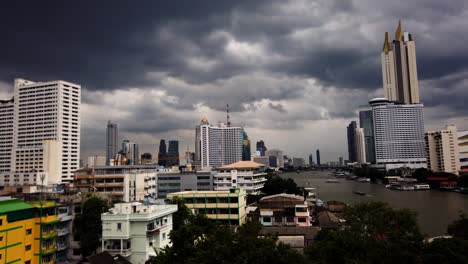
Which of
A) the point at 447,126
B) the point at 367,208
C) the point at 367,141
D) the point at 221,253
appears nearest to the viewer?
the point at 221,253

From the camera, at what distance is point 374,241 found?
1148cm

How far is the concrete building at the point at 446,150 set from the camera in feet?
224

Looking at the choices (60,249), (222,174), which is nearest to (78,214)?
(60,249)

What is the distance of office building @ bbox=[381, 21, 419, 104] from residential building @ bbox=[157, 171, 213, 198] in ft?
284

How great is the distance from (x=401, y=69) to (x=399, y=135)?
2607 cm

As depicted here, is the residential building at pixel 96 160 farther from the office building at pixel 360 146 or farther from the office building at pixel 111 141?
the office building at pixel 360 146

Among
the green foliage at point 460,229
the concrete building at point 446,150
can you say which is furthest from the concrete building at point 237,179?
the concrete building at point 446,150

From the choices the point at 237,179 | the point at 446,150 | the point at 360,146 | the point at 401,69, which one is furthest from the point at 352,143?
the point at 237,179

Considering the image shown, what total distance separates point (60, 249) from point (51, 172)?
4403 cm

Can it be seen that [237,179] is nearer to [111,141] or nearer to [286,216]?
[286,216]

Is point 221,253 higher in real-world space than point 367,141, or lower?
lower

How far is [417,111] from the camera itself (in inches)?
3720

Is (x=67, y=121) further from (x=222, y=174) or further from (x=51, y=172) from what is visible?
(x=222, y=174)

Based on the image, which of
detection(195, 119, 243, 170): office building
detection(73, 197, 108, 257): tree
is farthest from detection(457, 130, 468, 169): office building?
detection(73, 197, 108, 257): tree
